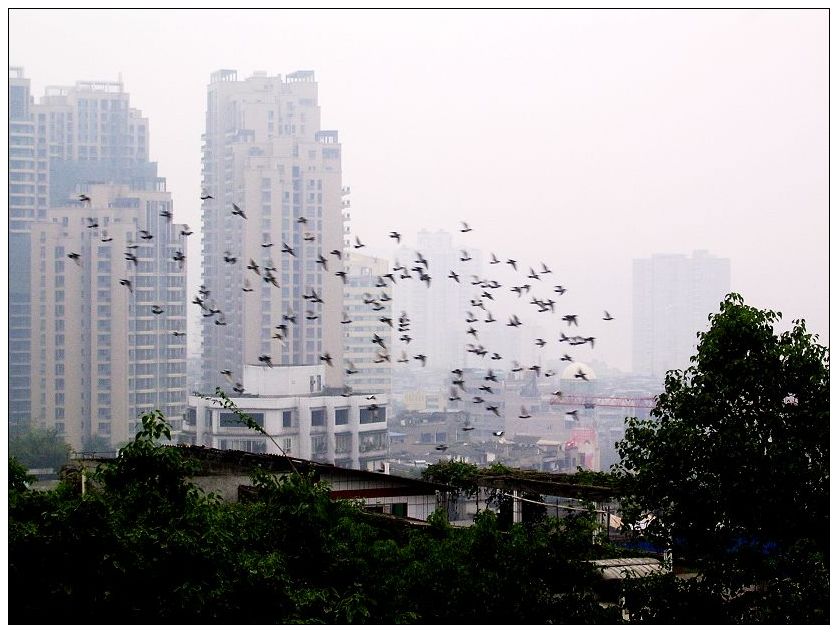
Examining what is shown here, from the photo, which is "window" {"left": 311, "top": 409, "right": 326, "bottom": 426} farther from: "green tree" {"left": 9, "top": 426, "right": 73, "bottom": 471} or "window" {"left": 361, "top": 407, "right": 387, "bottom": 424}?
"green tree" {"left": 9, "top": 426, "right": 73, "bottom": 471}

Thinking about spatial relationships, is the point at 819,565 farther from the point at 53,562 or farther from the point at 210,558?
the point at 53,562

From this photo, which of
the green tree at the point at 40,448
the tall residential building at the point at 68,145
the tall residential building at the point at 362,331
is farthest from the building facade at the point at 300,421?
the tall residential building at the point at 68,145

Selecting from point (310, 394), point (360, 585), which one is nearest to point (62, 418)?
point (310, 394)

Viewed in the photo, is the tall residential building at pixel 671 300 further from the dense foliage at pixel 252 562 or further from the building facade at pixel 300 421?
the dense foliage at pixel 252 562

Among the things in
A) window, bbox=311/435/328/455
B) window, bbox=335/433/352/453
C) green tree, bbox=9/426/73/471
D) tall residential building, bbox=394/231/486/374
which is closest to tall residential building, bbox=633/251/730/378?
tall residential building, bbox=394/231/486/374

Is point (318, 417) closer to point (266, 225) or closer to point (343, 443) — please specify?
point (343, 443)
